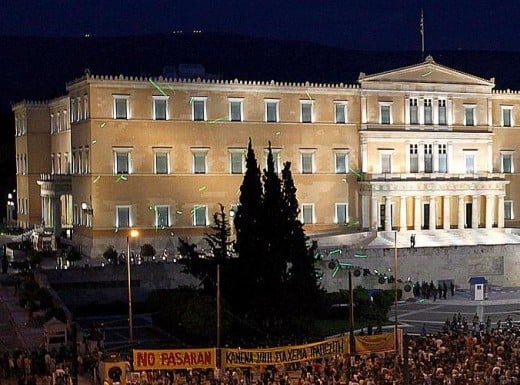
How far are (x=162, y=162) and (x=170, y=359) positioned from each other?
3229cm

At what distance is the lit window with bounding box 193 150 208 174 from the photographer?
59469 millimetres

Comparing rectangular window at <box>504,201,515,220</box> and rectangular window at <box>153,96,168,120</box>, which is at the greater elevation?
rectangular window at <box>153,96,168,120</box>

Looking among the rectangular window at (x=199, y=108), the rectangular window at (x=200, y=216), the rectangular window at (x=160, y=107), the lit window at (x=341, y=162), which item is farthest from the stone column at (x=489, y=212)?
the rectangular window at (x=160, y=107)

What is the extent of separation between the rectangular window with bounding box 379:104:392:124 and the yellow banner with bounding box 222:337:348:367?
36.4 m

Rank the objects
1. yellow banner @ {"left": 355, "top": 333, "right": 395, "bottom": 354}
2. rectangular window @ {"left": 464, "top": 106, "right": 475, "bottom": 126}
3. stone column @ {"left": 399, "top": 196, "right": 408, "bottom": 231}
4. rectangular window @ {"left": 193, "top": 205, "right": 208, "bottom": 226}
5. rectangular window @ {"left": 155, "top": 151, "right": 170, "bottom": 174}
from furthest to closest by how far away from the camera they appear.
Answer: rectangular window @ {"left": 464, "top": 106, "right": 475, "bottom": 126}, stone column @ {"left": 399, "top": 196, "right": 408, "bottom": 231}, rectangular window @ {"left": 193, "top": 205, "right": 208, "bottom": 226}, rectangular window @ {"left": 155, "top": 151, "right": 170, "bottom": 174}, yellow banner @ {"left": 355, "top": 333, "right": 395, "bottom": 354}

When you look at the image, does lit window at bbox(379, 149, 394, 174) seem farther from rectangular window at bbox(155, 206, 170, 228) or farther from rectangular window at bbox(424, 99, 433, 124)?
rectangular window at bbox(155, 206, 170, 228)

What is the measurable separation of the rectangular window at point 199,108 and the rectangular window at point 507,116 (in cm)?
2259

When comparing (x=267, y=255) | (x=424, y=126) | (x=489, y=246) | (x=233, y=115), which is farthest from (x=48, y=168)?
(x=267, y=255)

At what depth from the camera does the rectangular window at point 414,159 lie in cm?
6506

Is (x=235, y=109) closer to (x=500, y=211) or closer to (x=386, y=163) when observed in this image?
(x=386, y=163)

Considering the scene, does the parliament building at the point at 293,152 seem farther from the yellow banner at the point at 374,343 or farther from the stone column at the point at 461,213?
the yellow banner at the point at 374,343

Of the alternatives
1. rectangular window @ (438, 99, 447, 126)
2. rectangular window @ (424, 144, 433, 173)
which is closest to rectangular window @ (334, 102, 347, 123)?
rectangular window @ (424, 144, 433, 173)

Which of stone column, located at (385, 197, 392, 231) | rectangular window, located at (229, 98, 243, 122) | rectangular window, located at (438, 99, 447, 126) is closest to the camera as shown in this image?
rectangular window, located at (229, 98, 243, 122)

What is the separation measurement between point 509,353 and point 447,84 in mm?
38553
